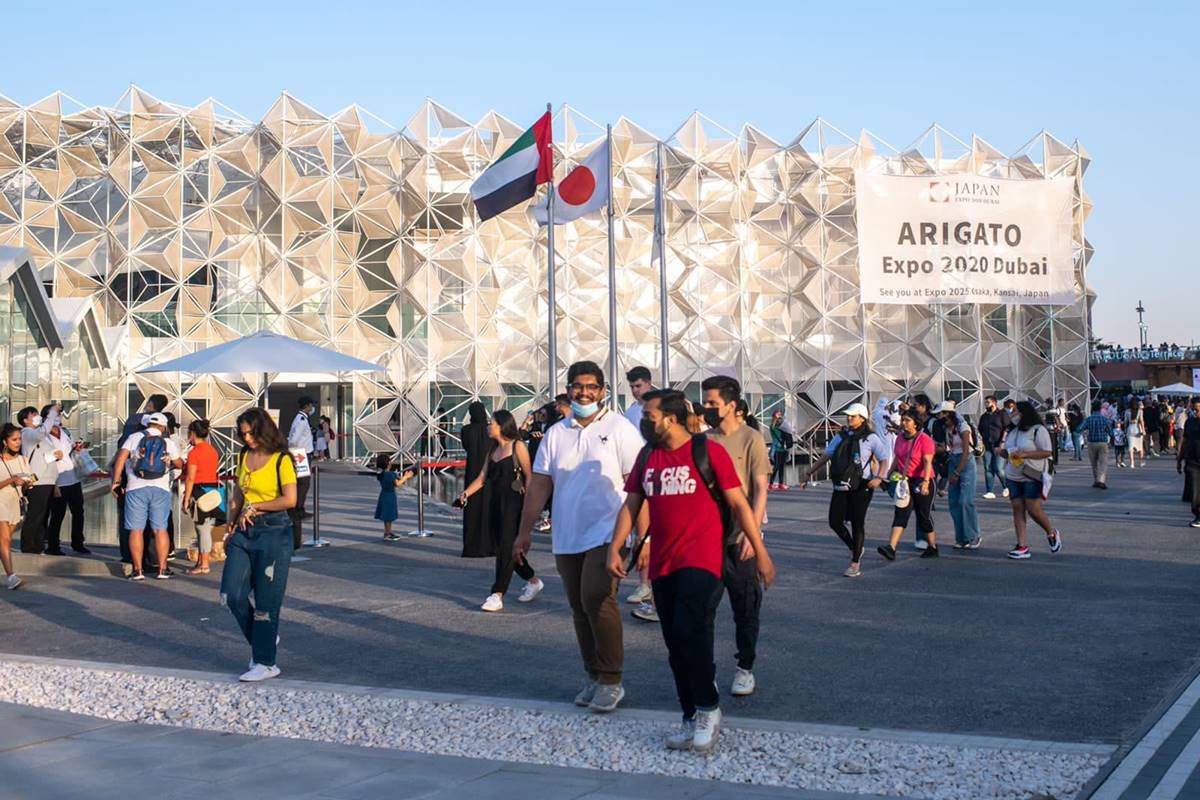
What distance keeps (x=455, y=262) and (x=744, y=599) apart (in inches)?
1043

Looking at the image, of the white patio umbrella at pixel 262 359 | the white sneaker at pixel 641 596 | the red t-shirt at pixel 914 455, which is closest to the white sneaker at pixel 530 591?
the white sneaker at pixel 641 596

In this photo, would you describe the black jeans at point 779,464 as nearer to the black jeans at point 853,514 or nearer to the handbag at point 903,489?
the handbag at point 903,489

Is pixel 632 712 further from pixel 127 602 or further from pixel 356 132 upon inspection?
pixel 356 132

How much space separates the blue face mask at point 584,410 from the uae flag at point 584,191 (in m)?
14.4

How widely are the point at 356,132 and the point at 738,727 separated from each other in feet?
93.4

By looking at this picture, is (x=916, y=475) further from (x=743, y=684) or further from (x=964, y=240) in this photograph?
(x=964, y=240)

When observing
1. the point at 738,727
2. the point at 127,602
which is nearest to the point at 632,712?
the point at 738,727

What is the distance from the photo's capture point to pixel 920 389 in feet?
117

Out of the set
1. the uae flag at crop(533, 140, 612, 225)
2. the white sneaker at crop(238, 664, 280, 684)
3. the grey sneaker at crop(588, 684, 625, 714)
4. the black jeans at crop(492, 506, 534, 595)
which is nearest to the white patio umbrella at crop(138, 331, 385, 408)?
the black jeans at crop(492, 506, 534, 595)

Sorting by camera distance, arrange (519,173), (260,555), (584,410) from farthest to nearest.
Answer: (519,173), (260,555), (584,410)

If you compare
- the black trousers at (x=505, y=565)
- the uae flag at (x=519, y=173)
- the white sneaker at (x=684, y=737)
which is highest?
the uae flag at (x=519, y=173)

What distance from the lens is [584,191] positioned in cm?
2138

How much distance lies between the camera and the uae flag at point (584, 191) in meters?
21.2

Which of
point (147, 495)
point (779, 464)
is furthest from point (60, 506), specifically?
point (779, 464)
